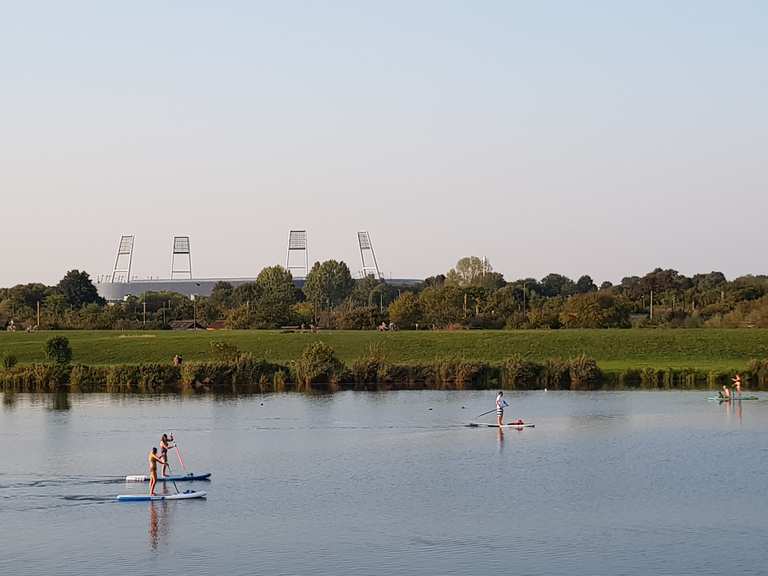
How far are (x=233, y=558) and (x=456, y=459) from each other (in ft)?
61.2

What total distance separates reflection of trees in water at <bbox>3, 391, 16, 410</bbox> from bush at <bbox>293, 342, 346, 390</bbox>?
62.7 feet

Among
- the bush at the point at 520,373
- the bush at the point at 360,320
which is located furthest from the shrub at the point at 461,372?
the bush at the point at 360,320

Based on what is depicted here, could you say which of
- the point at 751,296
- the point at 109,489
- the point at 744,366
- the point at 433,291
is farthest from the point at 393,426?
the point at 751,296

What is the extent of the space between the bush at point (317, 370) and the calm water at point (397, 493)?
16.0m

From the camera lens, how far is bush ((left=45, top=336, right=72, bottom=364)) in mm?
92188

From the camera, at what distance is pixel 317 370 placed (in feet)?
277

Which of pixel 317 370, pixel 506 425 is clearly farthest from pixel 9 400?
pixel 506 425

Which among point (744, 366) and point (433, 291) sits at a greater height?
point (433, 291)

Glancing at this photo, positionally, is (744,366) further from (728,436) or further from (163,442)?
(163,442)

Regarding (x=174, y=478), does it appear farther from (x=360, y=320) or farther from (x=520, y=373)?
(x=360, y=320)

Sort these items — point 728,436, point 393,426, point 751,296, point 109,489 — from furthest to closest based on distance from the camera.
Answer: point 751,296, point 393,426, point 728,436, point 109,489

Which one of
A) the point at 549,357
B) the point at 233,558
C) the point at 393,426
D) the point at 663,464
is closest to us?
the point at 233,558

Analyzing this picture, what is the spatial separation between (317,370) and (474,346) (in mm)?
22812

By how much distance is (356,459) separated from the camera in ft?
163
